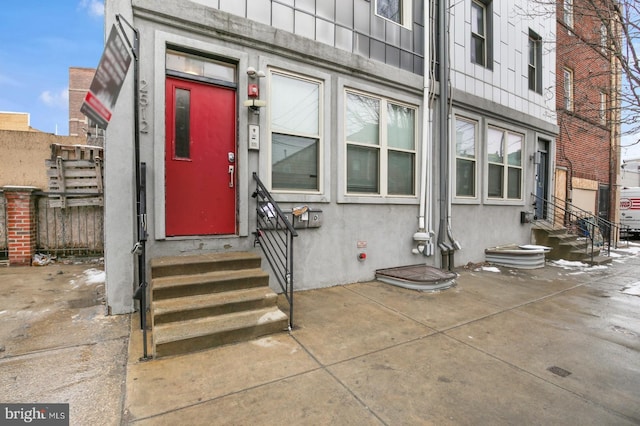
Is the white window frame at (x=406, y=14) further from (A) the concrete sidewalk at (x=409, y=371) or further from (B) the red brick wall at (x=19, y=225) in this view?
(B) the red brick wall at (x=19, y=225)

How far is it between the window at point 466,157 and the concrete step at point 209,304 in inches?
202

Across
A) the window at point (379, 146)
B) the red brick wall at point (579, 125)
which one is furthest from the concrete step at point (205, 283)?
the red brick wall at point (579, 125)

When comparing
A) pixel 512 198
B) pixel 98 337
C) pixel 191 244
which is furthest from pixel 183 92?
pixel 512 198

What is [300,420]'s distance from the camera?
1883 millimetres

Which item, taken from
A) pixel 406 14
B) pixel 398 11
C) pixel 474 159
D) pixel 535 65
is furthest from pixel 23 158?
pixel 535 65

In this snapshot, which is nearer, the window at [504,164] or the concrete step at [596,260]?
the concrete step at [596,260]

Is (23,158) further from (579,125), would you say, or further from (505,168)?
(579,125)

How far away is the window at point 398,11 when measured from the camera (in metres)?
5.50

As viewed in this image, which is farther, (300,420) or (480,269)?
(480,269)

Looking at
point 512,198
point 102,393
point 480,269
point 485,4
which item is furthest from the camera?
point 512,198

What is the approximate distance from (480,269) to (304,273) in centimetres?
415

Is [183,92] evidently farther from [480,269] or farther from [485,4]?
[485,4]

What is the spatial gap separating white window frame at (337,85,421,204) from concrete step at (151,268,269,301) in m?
1.96

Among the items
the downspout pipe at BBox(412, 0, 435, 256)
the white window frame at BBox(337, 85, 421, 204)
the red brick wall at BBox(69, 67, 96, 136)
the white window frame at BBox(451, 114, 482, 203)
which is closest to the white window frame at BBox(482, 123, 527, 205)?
the white window frame at BBox(451, 114, 482, 203)
